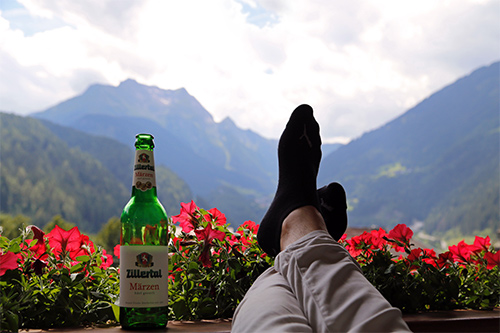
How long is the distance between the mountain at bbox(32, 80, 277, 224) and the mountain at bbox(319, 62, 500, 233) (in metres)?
8.89

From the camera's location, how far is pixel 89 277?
694mm

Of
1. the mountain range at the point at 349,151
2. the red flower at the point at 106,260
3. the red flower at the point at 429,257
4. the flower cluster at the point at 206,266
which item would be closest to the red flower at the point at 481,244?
the red flower at the point at 429,257

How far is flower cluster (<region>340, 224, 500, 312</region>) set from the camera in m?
0.80

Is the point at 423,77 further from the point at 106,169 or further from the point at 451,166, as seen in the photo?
the point at 106,169

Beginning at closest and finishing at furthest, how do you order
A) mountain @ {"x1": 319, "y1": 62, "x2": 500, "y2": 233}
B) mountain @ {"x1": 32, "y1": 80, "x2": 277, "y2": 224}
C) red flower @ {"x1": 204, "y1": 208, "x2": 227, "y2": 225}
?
red flower @ {"x1": 204, "y1": 208, "x2": 227, "y2": 225} → mountain @ {"x1": 319, "y1": 62, "x2": 500, "y2": 233} → mountain @ {"x1": 32, "y1": 80, "x2": 277, "y2": 224}

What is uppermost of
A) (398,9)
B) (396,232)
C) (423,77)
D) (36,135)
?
(423,77)

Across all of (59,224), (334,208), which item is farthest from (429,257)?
(59,224)

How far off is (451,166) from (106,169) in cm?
3675

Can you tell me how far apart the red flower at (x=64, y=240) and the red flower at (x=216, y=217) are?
10.3 inches

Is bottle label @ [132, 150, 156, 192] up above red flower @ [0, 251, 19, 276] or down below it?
above

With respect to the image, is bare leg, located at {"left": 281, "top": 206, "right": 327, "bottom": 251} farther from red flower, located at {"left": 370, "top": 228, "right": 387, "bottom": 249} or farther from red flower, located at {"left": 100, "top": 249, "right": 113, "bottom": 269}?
red flower, located at {"left": 100, "top": 249, "right": 113, "bottom": 269}

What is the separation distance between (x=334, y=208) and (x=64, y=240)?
0.63 meters

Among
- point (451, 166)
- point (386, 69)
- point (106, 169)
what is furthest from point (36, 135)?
point (451, 166)

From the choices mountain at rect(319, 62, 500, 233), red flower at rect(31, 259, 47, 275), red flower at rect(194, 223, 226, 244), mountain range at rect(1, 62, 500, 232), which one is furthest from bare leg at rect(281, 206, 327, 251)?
mountain at rect(319, 62, 500, 233)
